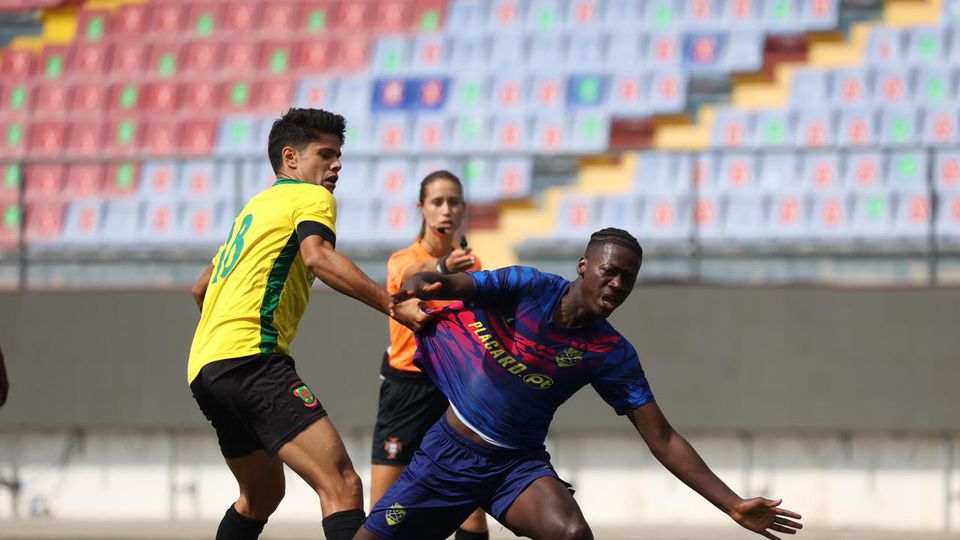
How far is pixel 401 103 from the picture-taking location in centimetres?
1712

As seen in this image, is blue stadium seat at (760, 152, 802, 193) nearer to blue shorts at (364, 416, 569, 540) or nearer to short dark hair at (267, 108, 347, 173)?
short dark hair at (267, 108, 347, 173)

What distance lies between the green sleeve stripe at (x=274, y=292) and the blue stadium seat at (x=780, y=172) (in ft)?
20.0

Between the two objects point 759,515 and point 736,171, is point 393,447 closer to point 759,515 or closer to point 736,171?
point 759,515

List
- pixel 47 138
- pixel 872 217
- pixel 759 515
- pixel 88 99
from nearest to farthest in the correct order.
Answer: pixel 759 515, pixel 872 217, pixel 47 138, pixel 88 99

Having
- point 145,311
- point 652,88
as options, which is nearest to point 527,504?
point 145,311

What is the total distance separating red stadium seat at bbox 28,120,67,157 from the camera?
18047 millimetres

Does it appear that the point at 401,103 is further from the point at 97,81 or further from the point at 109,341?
the point at 109,341

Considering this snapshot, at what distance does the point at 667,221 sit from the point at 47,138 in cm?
980

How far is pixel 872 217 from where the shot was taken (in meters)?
10.8

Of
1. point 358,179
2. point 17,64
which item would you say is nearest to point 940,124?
point 358,179

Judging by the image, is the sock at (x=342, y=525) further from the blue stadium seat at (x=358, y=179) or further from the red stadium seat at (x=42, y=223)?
the red stadium seat at (x=42, y=223)

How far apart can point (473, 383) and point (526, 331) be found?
30 cm

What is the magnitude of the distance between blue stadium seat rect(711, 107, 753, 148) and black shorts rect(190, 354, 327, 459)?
10.8 m

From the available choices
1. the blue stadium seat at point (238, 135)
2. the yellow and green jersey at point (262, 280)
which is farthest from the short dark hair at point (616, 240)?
the blue stadium seat at point (238, 135)
